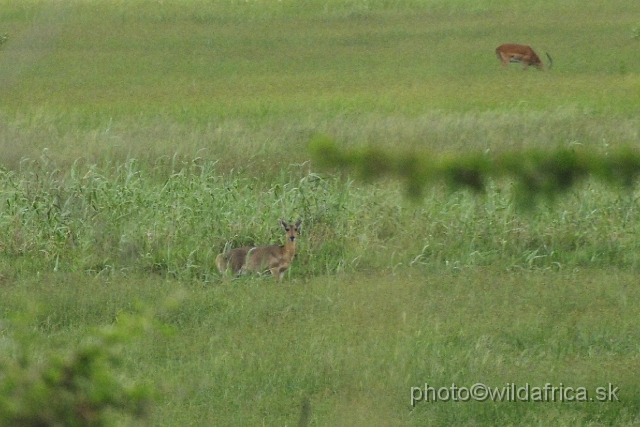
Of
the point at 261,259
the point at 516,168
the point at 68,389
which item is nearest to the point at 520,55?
the point at 261,259

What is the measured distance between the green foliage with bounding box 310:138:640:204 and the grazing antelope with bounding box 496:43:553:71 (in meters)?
20.3

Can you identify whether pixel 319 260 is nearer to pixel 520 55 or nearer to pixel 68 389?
pixel 68 389

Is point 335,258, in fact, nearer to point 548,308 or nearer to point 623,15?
point 548,308

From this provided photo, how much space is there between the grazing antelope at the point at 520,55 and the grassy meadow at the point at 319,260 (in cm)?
355

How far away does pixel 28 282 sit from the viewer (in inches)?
332

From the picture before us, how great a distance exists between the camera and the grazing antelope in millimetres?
23109

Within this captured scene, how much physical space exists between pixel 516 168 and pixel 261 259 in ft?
17.9

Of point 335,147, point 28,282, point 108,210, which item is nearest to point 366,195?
point 108,210

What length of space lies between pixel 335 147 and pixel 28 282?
236 inches

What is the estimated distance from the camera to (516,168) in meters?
3.32


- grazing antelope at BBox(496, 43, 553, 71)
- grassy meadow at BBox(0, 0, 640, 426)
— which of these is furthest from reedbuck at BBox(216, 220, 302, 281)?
grazing antelope at BBox(496, 43, 553, 71)
